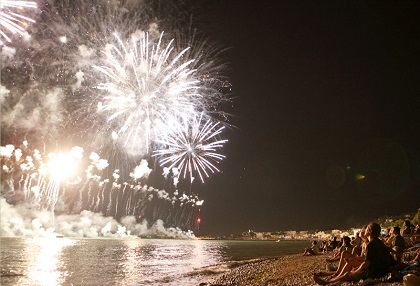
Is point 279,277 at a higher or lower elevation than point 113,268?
higher

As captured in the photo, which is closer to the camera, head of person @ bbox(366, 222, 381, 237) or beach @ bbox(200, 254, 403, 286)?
head of person @ bbox(366, 222, 381, 237)

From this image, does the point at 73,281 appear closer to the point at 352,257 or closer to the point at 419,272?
the point at 352,257

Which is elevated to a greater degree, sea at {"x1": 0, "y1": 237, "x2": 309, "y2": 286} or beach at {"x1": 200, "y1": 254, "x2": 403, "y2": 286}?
beach at {"x1": 200, "y1": 254, "x2": 403, "y2": 286}

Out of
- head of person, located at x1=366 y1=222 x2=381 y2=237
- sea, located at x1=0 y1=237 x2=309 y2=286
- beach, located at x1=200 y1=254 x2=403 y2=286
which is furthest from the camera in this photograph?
sea, located at x1=0 y1=237 x2=309 y2=286

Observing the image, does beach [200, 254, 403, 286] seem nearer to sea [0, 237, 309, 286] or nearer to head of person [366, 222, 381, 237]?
head of person [366, 222, 381, 237]

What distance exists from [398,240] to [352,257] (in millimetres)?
4517

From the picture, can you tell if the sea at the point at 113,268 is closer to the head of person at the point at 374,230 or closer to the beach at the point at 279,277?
the beach at the point at 279,277

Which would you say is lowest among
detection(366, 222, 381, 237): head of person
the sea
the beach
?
the sea

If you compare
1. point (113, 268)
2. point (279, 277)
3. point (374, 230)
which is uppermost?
point (374, 230)

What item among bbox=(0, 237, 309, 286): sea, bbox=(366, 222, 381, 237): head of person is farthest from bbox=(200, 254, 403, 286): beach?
bbox=(0, 237, 309, 286): sea

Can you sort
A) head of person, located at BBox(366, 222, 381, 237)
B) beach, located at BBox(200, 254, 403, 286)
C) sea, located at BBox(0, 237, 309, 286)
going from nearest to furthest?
head of person, located at BBox(366, 222, 381, 237)
beach, located at BBox(200, 254, 403, 286)
sea, located at BBox(0, 237, 309, 286)

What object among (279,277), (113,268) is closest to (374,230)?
(279,277)

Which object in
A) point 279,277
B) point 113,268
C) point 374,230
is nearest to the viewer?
point 374,230

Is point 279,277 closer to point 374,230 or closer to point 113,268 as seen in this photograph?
point 374,230
